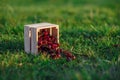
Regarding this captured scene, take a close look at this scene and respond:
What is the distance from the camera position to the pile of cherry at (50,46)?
5844 millimetres

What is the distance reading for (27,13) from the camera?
Result: 35.3 feet

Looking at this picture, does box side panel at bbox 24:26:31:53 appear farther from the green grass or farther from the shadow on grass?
the shadow on grass

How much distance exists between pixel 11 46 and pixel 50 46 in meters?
0.81

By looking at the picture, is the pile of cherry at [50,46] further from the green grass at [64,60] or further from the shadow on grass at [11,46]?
→ the shadow on grass at [11,46]

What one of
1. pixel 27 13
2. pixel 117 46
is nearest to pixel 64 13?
pixel 27 13

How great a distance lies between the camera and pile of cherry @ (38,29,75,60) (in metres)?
5.84

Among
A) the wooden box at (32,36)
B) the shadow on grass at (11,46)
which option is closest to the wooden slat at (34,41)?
the wooden box at (32,36)

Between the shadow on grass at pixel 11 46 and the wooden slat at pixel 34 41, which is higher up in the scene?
the wooden slat at pixel 34 41

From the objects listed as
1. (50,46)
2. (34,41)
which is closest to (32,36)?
(34,41)

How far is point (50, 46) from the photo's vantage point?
5.98 m

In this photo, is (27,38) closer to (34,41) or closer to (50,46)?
(34,41)

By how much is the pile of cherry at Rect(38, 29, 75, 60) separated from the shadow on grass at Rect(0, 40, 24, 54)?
427mm

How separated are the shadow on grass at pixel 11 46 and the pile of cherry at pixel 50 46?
43cm

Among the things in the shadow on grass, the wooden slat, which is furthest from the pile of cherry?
the shadow on grass
